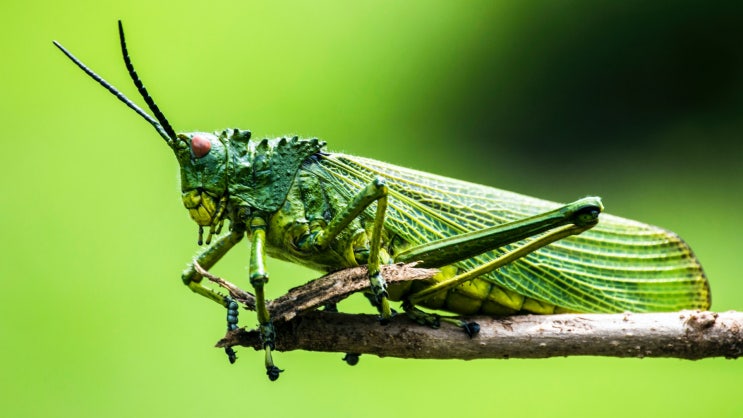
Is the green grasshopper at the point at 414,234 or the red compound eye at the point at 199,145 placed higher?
the red compound eye at the point at 199,145

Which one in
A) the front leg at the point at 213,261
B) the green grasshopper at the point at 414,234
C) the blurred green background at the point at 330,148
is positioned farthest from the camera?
the blurred green background at the point at 330,148

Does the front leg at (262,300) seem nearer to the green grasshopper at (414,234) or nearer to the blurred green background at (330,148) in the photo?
the green grasshopper at (414,234)

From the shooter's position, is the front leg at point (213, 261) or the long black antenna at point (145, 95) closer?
the long black antenna at point (145, 95)

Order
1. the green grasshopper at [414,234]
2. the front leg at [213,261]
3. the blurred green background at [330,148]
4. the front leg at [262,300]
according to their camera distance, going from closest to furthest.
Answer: the front leg at [262,300], the green grasshopper at [414,234], the front leg at [213,261], the blurred green background at [330,148]

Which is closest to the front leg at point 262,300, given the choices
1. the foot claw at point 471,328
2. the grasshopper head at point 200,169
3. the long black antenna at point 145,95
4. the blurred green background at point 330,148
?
the grasshopper head at point 200,169

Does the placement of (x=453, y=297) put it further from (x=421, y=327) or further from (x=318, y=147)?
(x=318, y=147)

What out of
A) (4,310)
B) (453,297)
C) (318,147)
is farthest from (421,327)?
(4,310)

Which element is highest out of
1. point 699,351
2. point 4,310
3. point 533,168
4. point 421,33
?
point 421,33
